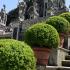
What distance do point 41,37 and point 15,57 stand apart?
192cm

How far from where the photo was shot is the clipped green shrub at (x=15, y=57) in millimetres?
4332

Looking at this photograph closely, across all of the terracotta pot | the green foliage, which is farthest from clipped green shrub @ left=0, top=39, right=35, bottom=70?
the green foliage

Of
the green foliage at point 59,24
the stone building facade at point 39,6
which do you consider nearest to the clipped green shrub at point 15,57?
the green foliage at point 59,24

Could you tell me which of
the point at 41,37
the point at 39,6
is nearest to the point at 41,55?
the point at 41,37

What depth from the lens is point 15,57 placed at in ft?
14.5

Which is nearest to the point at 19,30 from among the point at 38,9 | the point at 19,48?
the point at 38,9

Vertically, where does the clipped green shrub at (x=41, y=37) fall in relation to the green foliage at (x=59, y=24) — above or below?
below

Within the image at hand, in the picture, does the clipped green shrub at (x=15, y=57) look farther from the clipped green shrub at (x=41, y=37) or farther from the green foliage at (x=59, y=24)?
the green foliage at (x=59, y=24)

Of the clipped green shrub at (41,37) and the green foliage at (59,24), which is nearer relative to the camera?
the clipped green shrub at (41,37)

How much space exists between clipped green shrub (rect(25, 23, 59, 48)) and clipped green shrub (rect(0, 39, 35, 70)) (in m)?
1.60

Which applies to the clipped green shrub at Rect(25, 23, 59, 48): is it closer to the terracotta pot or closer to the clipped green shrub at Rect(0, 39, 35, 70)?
the terracotta pot

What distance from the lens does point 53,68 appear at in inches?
251

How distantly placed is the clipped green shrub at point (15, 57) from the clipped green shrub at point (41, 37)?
1.60 metres

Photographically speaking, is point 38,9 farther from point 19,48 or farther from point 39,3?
point 19,48
